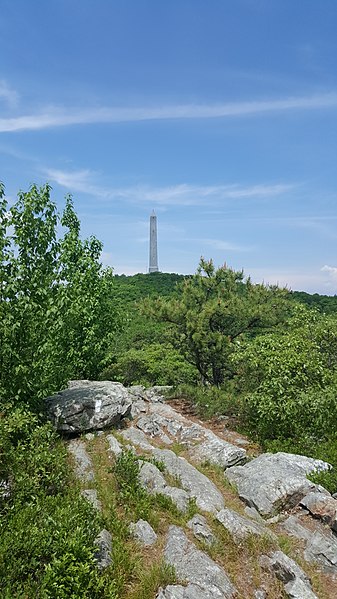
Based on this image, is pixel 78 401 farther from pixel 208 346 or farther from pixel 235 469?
pixel 208 346

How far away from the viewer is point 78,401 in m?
11.6

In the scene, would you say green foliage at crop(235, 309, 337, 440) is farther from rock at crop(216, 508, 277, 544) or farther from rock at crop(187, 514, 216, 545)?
rock at crop(187, 514, 216, 545)

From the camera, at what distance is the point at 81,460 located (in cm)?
945

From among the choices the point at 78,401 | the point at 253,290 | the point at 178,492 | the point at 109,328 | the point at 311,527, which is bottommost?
the point at 311,527

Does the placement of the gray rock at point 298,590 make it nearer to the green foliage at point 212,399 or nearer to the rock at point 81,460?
the rock at point 81,460

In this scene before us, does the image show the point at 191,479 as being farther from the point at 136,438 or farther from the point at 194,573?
the point at 194,573

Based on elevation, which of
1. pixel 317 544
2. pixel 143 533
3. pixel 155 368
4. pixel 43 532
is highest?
pixel 155 368

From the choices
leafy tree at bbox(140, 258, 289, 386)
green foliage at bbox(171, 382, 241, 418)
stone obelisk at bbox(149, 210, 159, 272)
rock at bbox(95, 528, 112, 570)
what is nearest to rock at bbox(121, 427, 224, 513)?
rock at bbox(95, 528, 112, 570)

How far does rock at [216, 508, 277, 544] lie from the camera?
7027 mm

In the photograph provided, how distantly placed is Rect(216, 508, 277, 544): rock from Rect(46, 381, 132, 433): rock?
4.85 meters

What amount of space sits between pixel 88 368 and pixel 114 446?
663cm

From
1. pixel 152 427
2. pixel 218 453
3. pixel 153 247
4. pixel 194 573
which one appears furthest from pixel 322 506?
pixel 153 247

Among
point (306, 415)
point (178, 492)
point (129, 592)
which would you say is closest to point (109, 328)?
point (306, 415)

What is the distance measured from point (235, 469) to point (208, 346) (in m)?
8.47
